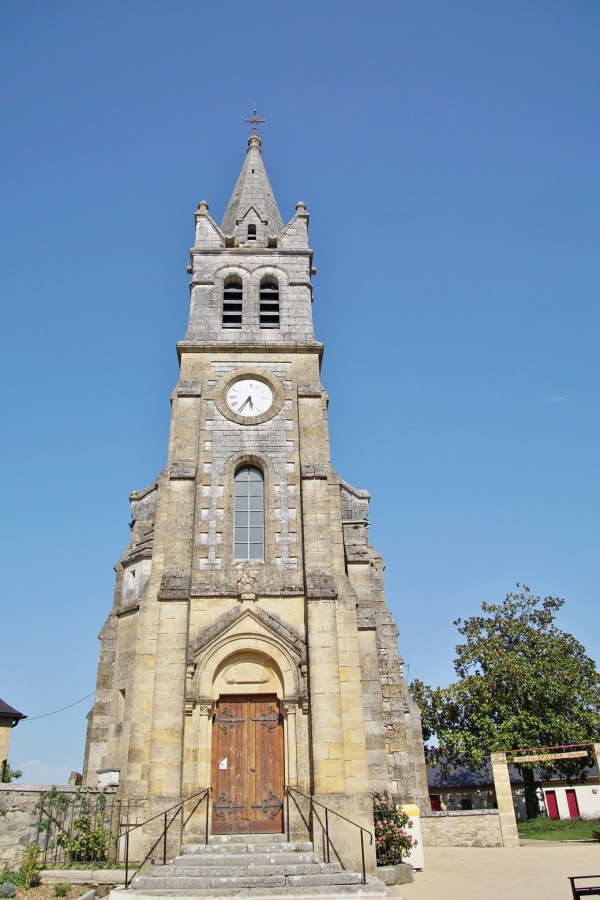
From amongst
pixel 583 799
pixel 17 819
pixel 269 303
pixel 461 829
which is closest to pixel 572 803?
pixel 583 799

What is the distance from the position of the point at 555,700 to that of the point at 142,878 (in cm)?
2405

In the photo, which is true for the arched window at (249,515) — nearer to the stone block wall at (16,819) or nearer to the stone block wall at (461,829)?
the stone block wall at (16,819)

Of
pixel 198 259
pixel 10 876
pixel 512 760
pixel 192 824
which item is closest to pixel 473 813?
pixel 512 760

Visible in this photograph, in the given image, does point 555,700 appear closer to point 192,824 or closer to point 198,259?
point 192,824

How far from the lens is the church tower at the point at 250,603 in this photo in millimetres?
13195

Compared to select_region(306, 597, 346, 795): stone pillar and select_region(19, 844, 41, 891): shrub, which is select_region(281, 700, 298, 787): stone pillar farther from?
select_region(19, 844, 41, 891): shrub

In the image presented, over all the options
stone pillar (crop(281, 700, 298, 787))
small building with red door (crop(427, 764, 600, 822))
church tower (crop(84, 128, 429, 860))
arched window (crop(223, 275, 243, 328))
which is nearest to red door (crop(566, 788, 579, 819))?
small building with red door (crop(427, 764, 600, 822))

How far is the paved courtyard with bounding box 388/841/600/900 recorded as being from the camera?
11297 mm

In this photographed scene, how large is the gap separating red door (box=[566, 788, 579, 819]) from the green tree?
33.9 ft

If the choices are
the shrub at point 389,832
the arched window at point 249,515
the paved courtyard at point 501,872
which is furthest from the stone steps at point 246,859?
the arched window at point 249,515

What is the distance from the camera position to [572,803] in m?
41.2

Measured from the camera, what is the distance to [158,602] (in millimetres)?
14242

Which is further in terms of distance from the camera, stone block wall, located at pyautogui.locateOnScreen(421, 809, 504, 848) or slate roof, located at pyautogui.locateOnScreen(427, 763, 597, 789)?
slate roof, located at pyautogui.locateOnScreen(427, 763, 597, 789)

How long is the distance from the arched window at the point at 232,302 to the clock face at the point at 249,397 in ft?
6.98
